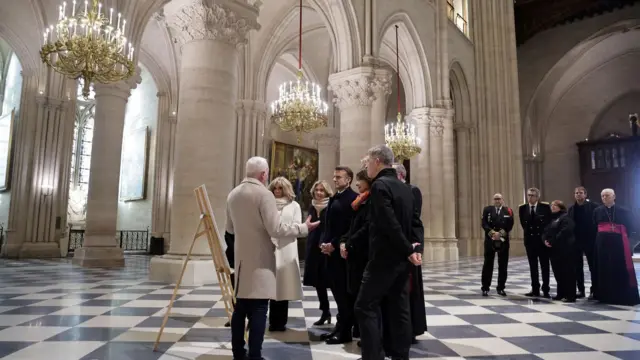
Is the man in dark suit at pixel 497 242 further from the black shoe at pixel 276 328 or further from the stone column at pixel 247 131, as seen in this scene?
the stone column at pixel 247 131

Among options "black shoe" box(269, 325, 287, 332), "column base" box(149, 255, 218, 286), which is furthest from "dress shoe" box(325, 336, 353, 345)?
"column base" box(149, 255, 218, 286)

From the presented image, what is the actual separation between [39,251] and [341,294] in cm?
1377

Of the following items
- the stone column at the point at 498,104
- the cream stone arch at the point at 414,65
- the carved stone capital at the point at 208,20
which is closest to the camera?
the carved stone capital at the point at 208,20

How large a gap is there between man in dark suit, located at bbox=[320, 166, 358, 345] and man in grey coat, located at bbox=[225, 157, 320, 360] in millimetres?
740

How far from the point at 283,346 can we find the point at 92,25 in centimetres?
709

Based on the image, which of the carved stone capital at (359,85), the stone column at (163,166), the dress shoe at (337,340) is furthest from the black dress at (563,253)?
the stone column at (163,166)

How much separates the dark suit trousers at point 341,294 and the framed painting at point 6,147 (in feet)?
55.3

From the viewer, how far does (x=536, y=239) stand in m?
6.60

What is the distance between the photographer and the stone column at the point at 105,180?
10.4 metres

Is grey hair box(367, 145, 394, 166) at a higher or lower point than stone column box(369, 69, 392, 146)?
lower

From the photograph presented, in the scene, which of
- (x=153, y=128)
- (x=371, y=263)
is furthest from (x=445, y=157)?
(x=371, y=263)

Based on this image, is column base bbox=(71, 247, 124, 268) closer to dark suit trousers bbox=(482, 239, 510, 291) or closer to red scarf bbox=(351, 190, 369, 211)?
dark suit trousers bbox=(482, 239, 510, 291)

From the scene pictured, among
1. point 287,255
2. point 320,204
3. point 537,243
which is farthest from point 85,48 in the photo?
point 537,243

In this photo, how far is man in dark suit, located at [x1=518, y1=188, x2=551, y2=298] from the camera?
Answer: 6469 mm
